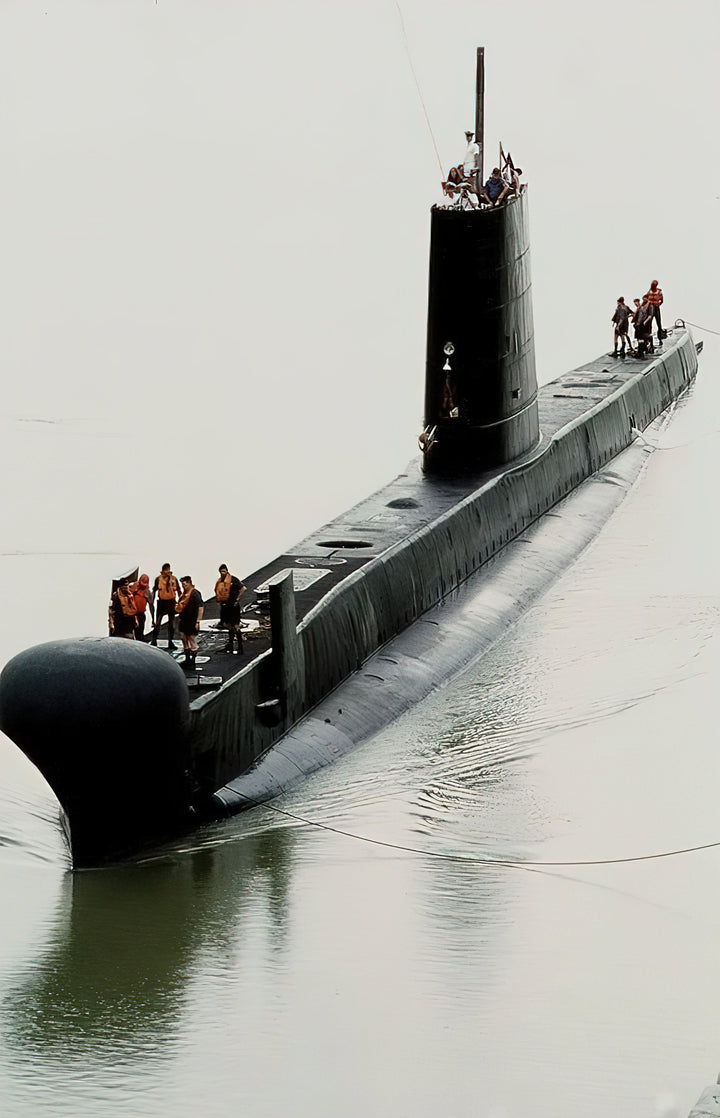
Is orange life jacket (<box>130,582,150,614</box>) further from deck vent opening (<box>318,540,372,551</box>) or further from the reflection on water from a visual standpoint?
deck vent opening (<box>318,540,372,551</box>)

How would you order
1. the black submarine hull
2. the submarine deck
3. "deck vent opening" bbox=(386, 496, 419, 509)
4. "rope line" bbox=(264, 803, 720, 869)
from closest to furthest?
the black submarine hull
"rope line" bbox=(264, 803, 720, 869)
the submarine deck
"deck vent opening" bbox=(386, 496, 419, 509)

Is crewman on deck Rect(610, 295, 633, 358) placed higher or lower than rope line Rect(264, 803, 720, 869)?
higher

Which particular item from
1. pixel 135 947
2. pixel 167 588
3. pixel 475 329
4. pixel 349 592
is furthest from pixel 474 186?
pixel 135 947

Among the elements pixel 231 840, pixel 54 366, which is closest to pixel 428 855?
pixel 231 840

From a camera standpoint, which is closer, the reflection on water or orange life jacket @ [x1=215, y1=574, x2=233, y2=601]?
the reflection on water

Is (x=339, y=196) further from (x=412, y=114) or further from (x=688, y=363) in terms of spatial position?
(x=688, y=363)

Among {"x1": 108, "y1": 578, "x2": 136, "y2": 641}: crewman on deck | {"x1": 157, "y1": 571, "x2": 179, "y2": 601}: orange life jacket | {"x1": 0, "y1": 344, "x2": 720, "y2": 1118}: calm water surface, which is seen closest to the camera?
{"x1": 0, "y1": 344, "x2": 720, "y2": 1118}: calm water surface

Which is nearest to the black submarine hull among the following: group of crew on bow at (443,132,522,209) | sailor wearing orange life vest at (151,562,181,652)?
group of crew on bow at (443,132,522,209)
